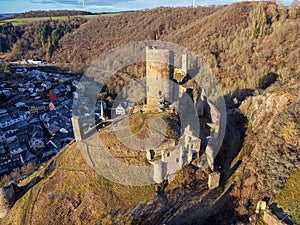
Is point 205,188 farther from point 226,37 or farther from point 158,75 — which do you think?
point 226,37

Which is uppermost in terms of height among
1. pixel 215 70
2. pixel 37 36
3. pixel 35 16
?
pixel 35 16

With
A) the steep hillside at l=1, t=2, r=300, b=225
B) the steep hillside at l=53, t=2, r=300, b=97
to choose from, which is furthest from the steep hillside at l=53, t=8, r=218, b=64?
the steep hillside at l=1, t=2, r=300, b=225

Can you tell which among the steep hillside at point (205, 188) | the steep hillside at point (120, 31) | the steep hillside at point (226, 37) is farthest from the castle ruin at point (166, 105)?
the steep hillside at point (120, 31)

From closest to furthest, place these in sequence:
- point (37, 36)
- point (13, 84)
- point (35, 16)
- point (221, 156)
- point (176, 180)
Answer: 1. point (176, 180)
2. point (221, 156)
3. point (13, 84)
4. point (37, 36)
5. point (35, 16)

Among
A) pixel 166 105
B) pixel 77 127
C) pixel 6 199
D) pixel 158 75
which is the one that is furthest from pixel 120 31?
pixel 6 199

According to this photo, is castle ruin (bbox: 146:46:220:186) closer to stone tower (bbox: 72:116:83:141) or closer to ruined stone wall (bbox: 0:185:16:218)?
stone tower (bbox: 72:116:83:141)

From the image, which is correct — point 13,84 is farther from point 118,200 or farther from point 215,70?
point 118,200

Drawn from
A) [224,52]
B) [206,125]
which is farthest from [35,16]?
[206,125]

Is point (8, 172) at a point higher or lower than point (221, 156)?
lower

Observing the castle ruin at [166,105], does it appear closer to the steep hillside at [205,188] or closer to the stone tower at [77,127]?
the steep hillside at [205,188]
